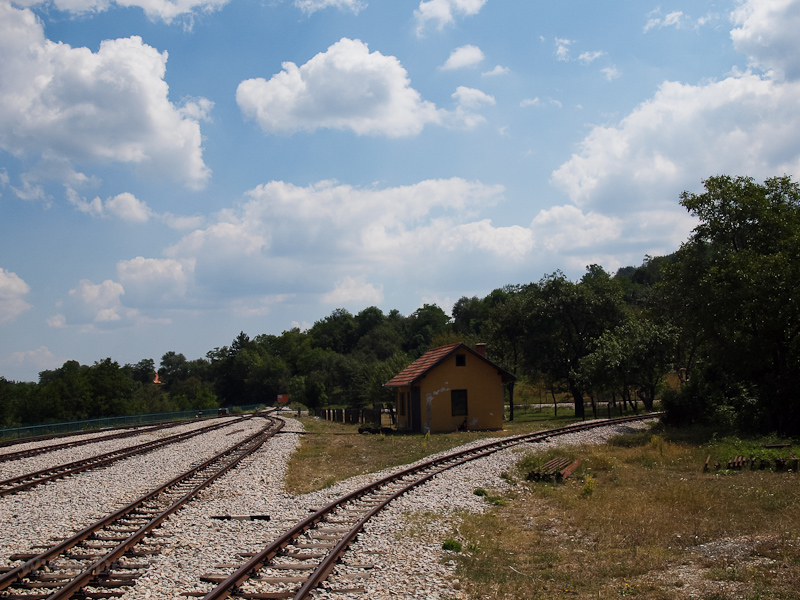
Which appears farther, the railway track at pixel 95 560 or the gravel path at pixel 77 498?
the gravel path at pixel 77 498

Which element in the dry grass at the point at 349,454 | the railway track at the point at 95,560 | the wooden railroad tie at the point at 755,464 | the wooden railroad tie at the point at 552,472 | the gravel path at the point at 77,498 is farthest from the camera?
the dry grass at the point at 349,454

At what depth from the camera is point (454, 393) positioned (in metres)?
33.5

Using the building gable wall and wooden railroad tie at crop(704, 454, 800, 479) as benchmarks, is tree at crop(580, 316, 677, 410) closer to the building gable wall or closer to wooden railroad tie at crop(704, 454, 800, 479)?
the building gable wall

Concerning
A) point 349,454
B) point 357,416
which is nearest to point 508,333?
point 357,416

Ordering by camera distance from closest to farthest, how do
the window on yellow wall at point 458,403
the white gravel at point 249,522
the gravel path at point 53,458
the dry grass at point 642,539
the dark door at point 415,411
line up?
the dry grass at point 642,539 → the white gravel at point 249,522 → the gravel path at point 53,458 → the dark door at point 415,411 → the window on yellow wall at point 458,403

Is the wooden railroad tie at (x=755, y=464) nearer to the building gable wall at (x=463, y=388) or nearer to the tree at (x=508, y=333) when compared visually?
the building gable wall at (x=463, y=388)

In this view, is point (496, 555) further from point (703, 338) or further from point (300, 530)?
point (703, 338)

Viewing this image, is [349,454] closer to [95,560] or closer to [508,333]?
Answer: [95,560]

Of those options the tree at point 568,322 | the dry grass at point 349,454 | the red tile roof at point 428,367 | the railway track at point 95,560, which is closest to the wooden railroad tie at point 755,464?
the dry grass at point 349,454

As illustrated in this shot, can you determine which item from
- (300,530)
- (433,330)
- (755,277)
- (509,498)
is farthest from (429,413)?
(433,330)

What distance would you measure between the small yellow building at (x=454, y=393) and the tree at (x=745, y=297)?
32.7 ft

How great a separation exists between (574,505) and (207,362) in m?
171

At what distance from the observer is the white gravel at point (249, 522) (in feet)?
25.5

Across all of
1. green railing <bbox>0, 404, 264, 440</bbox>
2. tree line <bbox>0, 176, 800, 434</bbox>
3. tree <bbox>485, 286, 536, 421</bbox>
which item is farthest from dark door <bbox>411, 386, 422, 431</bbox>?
tree <bbox>485, 286, 536, 421</bbox>
